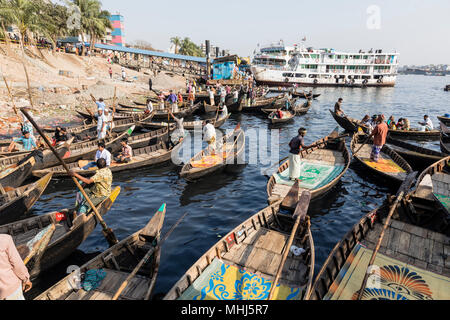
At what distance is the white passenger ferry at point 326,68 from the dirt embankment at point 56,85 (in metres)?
30.1

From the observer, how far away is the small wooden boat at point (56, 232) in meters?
7.46

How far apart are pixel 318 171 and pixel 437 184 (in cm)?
520

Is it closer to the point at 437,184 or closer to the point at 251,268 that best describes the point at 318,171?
the point at 437,184

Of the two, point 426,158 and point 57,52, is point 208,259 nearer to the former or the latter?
point 426,158

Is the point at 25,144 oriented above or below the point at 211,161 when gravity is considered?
above

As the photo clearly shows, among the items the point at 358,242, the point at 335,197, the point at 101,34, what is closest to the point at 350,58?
the point at 101,34

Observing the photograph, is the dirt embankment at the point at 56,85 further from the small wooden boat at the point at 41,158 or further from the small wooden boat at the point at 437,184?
the small wooden boat at the point at 437,184

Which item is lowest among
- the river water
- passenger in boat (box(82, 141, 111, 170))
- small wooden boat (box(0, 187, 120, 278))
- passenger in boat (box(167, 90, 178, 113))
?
the river water

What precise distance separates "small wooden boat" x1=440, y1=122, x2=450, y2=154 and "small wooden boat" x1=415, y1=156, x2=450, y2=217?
4.69m

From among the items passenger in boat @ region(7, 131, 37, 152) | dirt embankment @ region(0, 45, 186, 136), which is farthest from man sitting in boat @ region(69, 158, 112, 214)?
dirt embankment @ region(0, 45, 186, 136)

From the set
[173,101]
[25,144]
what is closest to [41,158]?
[25,144]

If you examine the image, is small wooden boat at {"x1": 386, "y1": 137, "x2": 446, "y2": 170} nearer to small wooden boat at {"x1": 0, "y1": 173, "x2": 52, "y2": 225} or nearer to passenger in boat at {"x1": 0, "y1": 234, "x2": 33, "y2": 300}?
passenger in boat at {"x1": 0, "y1": 234, "x2": 33, "y2": 300}

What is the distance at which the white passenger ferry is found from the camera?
67.7 metres

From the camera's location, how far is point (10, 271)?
15.1 ft
